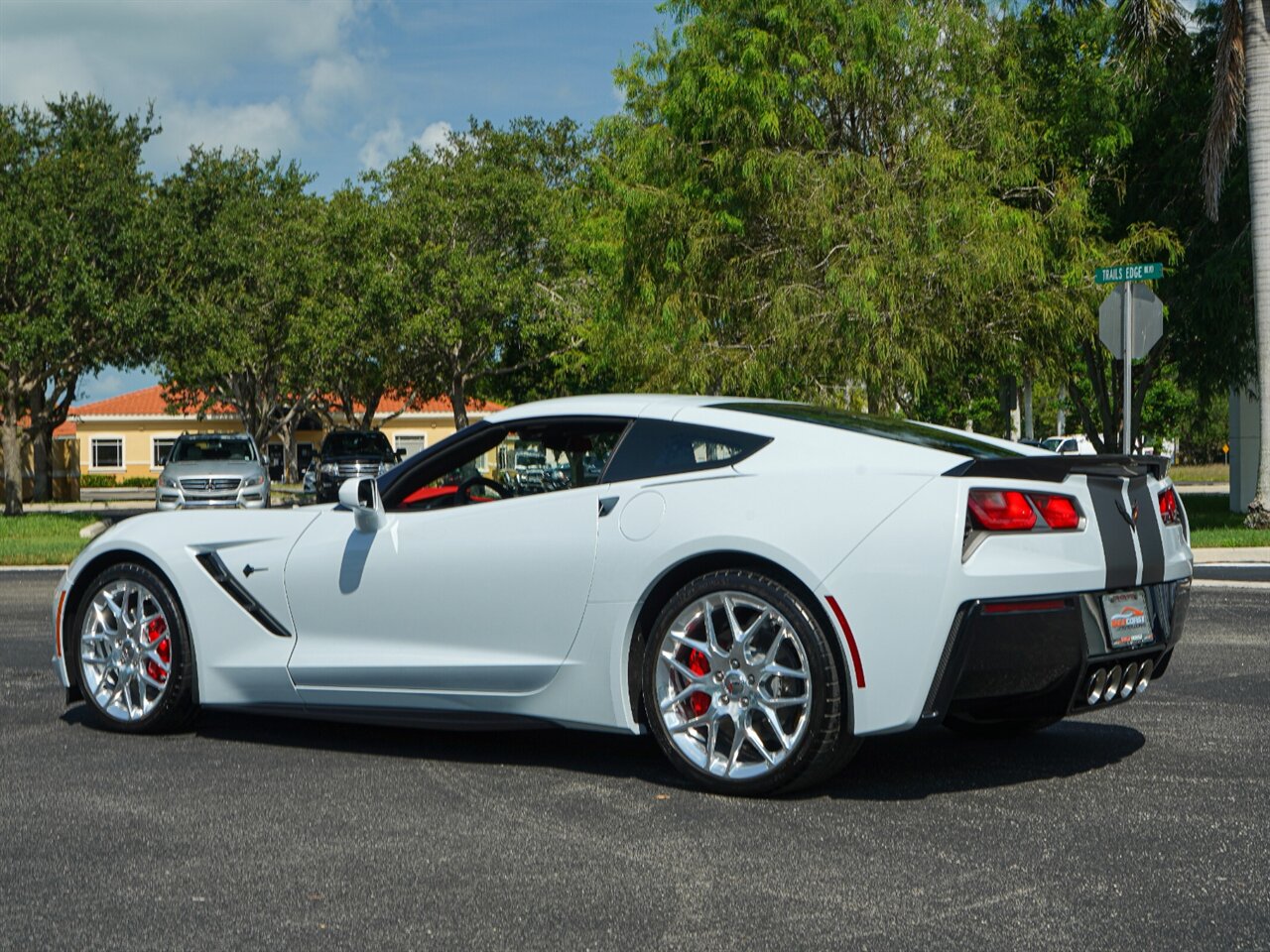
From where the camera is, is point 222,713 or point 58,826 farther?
point 222,713

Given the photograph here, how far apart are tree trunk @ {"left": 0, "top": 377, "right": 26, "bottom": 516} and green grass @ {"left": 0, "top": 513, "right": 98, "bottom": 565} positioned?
308 centimetres

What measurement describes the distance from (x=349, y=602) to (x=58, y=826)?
4.86ft

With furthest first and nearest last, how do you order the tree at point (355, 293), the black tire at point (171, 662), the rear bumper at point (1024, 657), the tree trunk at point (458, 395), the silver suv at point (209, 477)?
the tree trunk at point (458, 395) → the tree at point (355, 293) → the silver suv at point (209, 477) → the black tire at point (171, 662) → the rear bumper at point (1024, 657)

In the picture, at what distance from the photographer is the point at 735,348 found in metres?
24.8

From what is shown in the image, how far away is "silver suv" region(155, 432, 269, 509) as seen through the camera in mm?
27625

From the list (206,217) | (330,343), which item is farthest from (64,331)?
(330,343)

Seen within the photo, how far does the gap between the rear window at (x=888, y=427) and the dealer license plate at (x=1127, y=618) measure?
62 cm

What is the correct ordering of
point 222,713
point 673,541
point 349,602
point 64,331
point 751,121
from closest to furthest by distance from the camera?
point 673,541, point 349,602, point 222,713, point 751,121, point 64,331

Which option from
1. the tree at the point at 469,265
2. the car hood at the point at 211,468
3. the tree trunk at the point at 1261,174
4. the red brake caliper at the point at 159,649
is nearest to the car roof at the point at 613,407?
the red brake caliper at the point at 159,649

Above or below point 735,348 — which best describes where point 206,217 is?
above

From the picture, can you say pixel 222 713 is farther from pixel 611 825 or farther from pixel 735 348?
pixel 735 348

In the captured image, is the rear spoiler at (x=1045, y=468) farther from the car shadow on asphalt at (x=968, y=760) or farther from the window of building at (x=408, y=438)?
the window of building at (x=408, y=438)

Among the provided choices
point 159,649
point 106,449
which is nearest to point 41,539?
point 159,649

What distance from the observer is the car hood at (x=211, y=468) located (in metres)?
27.9
